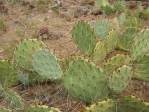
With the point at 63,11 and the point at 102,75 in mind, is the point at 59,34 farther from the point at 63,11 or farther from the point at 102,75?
the point at 102,75

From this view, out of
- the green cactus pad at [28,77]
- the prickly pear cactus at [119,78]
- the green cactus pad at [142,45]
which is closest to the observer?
the prickly pear cactus at [119,78]

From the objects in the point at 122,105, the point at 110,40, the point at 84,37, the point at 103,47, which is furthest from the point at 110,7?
the point at 122,105

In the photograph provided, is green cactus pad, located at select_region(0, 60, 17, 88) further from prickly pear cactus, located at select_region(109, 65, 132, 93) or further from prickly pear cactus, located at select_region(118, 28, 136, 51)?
prickly pear cactus, located at select_region(118, 28, 136, 51)

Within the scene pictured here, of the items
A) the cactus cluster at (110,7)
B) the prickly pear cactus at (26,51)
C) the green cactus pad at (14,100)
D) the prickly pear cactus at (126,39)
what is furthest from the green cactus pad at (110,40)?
the cactus cluster at (110,7)

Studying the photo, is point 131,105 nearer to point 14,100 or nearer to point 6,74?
point 14,100

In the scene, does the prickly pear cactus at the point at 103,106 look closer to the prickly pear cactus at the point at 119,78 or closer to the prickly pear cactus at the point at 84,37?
the prickly pear cactus at the point at 119,78

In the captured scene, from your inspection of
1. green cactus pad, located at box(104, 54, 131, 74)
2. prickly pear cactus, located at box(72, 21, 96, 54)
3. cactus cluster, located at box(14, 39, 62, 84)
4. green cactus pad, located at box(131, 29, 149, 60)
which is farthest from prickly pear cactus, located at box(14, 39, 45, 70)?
green cactus pad, located at box(131, 29, 149, 60)

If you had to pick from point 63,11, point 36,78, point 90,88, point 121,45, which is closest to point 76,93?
point 90,88
